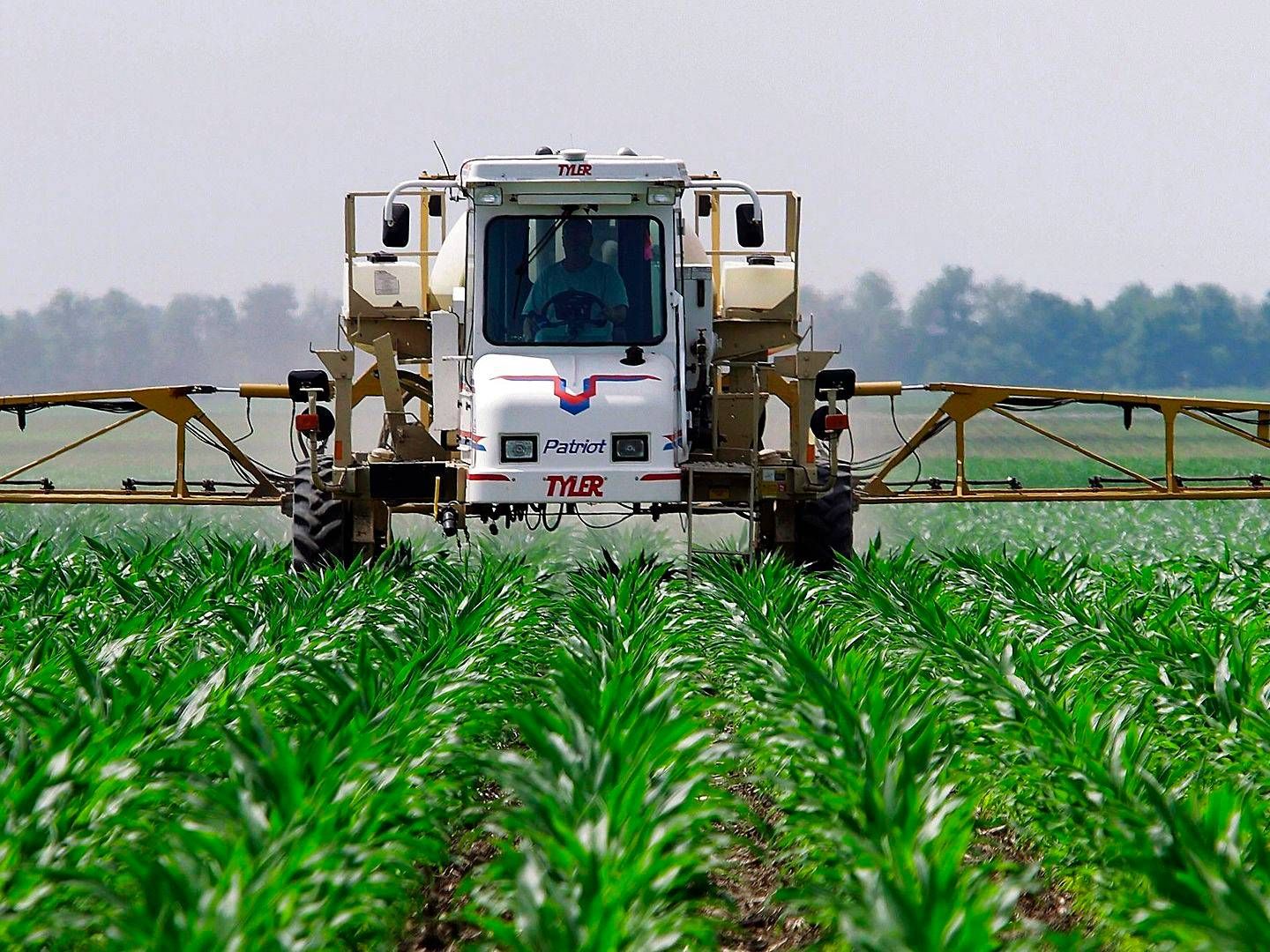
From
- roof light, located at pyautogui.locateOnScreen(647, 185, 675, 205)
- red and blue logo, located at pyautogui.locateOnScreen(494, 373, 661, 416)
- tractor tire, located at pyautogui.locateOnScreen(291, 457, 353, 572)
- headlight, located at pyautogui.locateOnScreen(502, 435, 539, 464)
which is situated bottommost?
tractor tire, located at pyautogui.locateOnScreen(291, 457, 353, 572)

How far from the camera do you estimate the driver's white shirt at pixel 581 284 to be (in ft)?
36.6

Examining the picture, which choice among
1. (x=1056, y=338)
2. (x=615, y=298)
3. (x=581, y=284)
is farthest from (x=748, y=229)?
(x=1056, y=338)

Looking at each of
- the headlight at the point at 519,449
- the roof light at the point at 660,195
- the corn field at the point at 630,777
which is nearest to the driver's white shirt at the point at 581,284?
the roof light at the point at 660,195

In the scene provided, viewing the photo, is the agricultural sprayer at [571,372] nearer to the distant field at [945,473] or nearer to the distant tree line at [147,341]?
the distant field at [945,473]

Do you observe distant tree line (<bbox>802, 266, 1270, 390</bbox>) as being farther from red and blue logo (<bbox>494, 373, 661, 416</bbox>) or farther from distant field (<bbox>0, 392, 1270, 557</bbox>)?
red and blue logo (<bbox>494, 373, 661, 416</bbox>)

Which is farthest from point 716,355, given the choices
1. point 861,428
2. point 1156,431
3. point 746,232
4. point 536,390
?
Answer: point 1156,431

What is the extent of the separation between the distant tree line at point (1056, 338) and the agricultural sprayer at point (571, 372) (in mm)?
60503

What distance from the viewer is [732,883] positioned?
5.58 meters

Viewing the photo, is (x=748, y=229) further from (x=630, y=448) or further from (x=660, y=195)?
(x=630, y=448)

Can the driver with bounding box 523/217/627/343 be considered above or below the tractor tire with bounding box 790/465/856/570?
above

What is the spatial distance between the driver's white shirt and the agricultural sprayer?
11 millimetres

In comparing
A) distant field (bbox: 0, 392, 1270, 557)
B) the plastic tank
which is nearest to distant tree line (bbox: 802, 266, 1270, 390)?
distant field (bbox: 0, 392, 1270, 557)

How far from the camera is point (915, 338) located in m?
79.8

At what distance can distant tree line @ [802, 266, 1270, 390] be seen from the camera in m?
79.1
